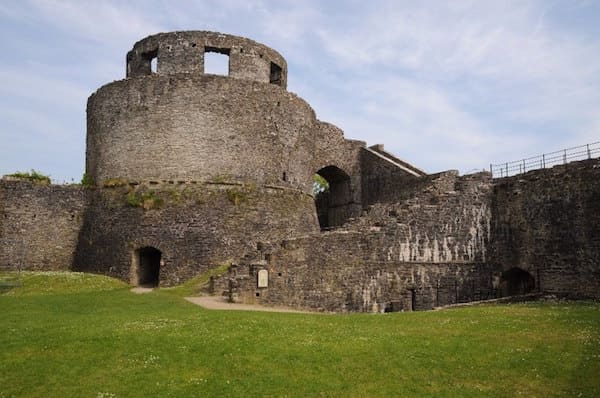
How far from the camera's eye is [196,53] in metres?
30.6

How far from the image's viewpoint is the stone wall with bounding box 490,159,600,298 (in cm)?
2375

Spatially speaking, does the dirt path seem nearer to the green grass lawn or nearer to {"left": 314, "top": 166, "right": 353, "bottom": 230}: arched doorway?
the green grass lawn

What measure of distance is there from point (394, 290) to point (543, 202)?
8.51 meters

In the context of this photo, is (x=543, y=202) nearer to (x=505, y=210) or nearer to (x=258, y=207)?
(x=505, y=210)

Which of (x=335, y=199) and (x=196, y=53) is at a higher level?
(x=196, y=53)

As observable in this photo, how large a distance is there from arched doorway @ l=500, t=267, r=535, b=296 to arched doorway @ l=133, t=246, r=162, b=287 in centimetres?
1771

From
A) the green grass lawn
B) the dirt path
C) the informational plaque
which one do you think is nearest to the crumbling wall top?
the informational plaque

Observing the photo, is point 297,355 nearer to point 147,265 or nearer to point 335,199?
point 147,265

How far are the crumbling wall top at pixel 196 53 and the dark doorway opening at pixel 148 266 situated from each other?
398 inches

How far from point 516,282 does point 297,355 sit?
1942 cm

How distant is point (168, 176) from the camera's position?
1141 inches

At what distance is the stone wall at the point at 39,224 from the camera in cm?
2989

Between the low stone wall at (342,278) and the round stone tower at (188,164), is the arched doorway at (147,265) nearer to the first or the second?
the round stone tower at (188,164)

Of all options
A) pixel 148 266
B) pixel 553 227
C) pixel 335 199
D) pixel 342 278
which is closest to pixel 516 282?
pixel 553 227
